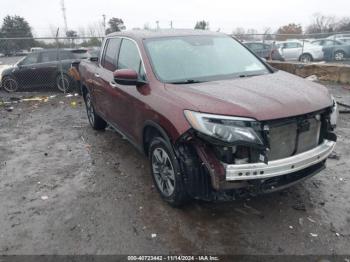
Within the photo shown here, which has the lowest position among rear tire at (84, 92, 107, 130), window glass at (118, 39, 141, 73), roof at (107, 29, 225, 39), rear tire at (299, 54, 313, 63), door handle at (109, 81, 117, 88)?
rear tire at (299, 54, 313, 63)

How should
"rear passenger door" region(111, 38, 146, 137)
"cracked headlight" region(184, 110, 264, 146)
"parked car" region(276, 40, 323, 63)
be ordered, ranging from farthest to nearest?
"parked car" region(276, 40, 323, 63), "rear passenger door" region(111, 38, 146, 137), "cracked headlight" region(184, 110, 264, 146)

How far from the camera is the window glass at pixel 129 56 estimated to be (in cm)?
425

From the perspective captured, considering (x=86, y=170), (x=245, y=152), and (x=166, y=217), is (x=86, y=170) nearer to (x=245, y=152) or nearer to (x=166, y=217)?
(x=166, y=217)

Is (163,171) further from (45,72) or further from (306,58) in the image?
(306,58)

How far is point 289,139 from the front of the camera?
3.16 meters

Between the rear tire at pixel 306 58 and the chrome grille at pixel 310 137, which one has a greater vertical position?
the chrome grille at pixel 310 137

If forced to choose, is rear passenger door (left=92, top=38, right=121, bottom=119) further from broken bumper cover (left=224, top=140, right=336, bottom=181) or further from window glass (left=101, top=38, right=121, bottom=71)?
broken bumper cover (left=224, top=140, right=336, bottom=181)

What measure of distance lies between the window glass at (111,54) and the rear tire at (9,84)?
7.50 meters

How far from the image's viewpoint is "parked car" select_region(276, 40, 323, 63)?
17750 millimetres

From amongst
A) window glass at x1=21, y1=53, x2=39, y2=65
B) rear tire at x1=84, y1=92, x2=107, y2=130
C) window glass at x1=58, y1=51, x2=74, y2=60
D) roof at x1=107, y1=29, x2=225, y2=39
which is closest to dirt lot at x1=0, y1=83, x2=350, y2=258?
rear tire at x1=84, y1=92, x2=107, y2=130

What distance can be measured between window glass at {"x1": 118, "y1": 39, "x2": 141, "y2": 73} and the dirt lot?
144 cm

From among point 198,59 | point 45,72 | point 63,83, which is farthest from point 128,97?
point 45,72

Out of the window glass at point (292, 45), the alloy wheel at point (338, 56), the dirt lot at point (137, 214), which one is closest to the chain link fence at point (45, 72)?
the dirt lot at point (137, 214)

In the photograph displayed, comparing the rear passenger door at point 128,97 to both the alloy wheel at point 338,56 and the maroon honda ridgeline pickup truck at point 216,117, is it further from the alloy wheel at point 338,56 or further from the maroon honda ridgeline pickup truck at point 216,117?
the alloy wheel at point 338,56
